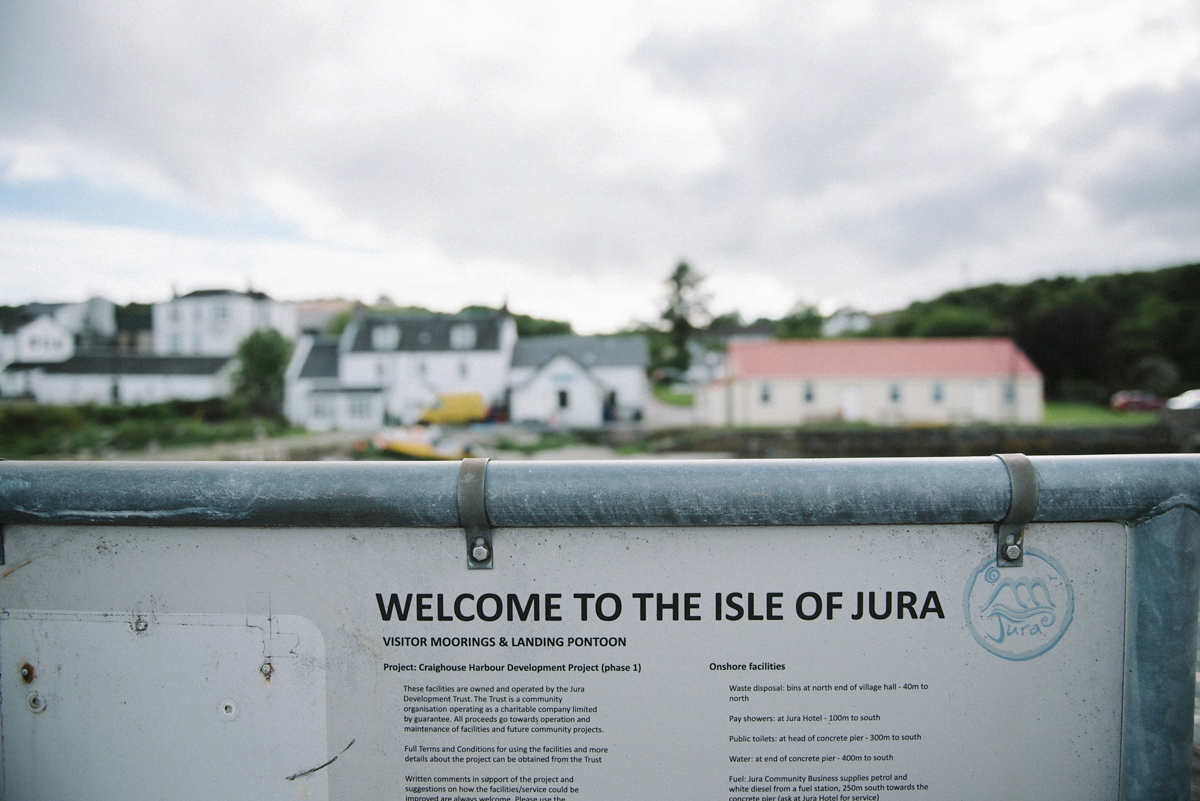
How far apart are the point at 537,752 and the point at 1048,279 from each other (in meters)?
91.4

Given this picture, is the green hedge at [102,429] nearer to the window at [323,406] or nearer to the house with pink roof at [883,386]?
the window at [323,406]

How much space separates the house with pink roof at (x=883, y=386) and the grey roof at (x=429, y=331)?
1557 centimetres

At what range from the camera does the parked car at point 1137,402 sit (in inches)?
1393

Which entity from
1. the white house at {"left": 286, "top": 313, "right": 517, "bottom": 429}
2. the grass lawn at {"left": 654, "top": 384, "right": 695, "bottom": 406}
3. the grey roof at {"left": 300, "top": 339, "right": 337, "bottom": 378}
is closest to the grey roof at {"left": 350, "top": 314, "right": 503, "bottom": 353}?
the white house at {"left": 286, "top": 313, "right": 517, "bottom": 429}

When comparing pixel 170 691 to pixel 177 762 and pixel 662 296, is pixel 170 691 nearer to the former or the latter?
pixel 177 762

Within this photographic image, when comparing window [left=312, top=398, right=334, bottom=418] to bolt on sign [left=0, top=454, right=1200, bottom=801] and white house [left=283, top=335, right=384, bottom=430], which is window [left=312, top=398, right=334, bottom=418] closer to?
white house [left=283, top=335, right=384, bottom=430]

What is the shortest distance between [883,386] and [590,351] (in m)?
17.8

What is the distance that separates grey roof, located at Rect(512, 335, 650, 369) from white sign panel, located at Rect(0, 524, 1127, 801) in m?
37.6

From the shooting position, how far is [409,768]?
4.76 feet

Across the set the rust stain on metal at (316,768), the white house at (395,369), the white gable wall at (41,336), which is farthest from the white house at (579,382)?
the rust stain on metal at (316,768)

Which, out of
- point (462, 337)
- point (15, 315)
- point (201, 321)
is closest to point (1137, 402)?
point (462, 337)

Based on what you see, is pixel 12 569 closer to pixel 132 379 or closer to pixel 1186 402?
pixel 1186 402

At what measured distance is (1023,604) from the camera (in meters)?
1.42

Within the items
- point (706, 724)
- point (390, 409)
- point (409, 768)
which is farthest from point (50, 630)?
point (390, 409)
